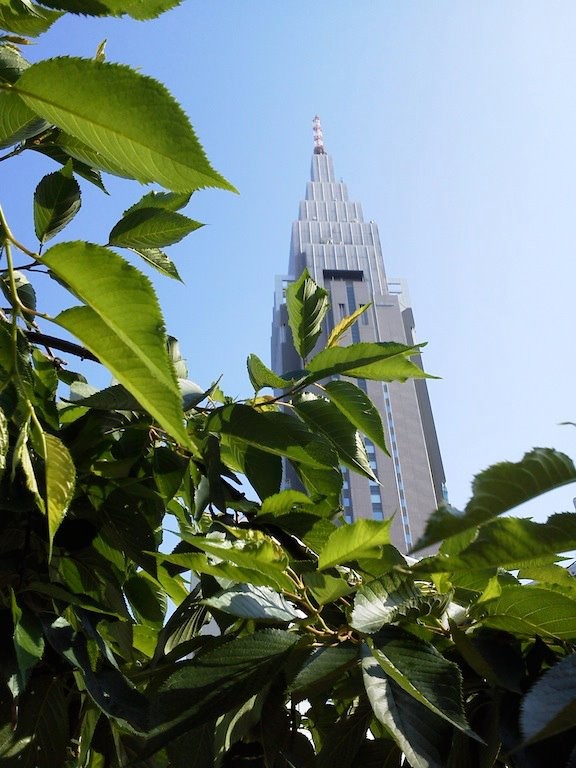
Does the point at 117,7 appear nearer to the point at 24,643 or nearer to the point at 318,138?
the point at 24,643

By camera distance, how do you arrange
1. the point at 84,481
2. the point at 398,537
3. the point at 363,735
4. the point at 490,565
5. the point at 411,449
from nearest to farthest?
the point at 490,565
the point at 363,735
the point at 84,481
the point at 398,537
the point at 411,449

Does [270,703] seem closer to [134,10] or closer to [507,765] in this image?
[507,765]

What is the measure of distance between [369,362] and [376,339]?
897 inches

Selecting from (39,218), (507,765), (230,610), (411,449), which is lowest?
(411,449)

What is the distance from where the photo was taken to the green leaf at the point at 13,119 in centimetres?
36

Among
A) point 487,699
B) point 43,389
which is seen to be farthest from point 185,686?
point 43,389

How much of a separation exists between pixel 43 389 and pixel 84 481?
0.07 m

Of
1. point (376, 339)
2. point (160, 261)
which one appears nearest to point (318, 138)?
point (376, 339)

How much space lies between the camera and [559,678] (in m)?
0.26

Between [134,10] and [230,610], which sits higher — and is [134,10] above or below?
above

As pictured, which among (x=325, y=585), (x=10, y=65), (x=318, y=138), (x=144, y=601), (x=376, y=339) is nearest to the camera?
(x=325, y=585)

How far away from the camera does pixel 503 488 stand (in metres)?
0.22

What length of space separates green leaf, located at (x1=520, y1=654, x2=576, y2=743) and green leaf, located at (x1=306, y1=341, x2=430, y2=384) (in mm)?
252

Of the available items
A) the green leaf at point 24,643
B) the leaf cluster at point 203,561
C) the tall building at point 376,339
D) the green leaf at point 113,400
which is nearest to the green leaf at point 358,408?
the leaf cluster at point 203,561
